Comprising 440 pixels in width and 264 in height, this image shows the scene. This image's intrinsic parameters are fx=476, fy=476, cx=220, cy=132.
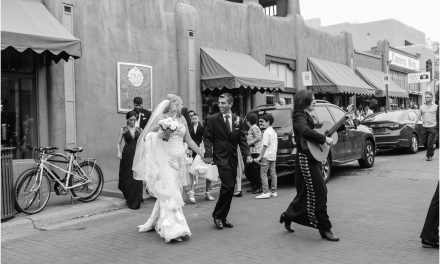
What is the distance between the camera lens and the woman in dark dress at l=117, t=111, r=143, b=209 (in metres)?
8.33

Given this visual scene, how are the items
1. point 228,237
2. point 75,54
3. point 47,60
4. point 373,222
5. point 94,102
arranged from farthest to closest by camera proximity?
point 94,102, point 47,60, point 75,54, point 373,222, point 228,237

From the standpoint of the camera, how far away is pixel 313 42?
20.0m

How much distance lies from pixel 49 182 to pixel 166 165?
8.63 ft

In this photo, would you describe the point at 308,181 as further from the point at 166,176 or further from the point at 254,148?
the point at 254,148

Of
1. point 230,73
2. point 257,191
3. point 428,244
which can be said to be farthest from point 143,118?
point 428,244

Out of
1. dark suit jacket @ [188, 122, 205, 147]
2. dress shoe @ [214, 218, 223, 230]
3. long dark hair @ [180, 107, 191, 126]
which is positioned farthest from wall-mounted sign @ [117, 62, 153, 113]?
dress shoe @ [214, 218, 223, 230]

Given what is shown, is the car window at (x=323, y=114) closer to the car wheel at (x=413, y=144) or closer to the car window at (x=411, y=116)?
the car wheel at (x=413, y=144)

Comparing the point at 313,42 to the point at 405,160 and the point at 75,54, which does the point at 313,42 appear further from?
the point at 75,54

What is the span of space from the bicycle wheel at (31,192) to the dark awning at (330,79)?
43.9 feet

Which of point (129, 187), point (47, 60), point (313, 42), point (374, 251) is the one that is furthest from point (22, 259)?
point (313, 42)

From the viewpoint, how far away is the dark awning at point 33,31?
8.23 meters

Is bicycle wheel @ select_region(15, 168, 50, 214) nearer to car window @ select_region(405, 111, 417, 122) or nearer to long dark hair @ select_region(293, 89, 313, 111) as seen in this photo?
long dark hair @ select_region(293, 89, 313, 111)

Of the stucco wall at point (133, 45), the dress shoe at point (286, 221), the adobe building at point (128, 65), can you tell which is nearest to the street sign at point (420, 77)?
the adobe building at point (128, 65)

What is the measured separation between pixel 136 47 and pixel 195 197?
4.63 m
